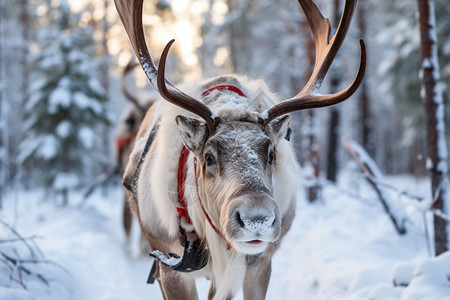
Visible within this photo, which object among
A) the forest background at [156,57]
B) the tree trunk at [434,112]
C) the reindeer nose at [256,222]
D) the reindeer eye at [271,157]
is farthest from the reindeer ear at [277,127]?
the forest background at [156,57]

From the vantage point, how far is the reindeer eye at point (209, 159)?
2.48 metres

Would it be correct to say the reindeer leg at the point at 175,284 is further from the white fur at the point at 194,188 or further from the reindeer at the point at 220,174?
the white fur at the point at 194,188

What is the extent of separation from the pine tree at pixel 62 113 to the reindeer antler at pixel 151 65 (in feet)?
23.7

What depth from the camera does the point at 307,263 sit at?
4.98m

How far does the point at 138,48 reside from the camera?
110 inches

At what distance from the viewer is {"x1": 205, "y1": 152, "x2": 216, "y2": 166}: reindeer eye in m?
2.48

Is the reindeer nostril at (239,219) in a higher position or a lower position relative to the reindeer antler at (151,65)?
lower

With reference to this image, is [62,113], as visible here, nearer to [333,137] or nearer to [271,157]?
[333,137]

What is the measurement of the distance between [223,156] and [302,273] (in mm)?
2843

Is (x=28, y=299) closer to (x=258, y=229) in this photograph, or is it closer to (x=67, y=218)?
(x=258, y=229)

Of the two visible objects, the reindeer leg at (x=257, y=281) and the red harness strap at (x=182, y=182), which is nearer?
the red harness strap at (x=182, y=182)

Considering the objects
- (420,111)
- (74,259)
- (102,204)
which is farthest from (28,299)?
(420,111)

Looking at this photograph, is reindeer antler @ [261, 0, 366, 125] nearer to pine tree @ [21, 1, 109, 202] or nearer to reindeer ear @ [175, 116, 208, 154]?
reindeer ear @ [175, 116, 208, 154]

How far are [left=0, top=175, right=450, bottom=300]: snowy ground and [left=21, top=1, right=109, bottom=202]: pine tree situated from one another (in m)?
2.45
